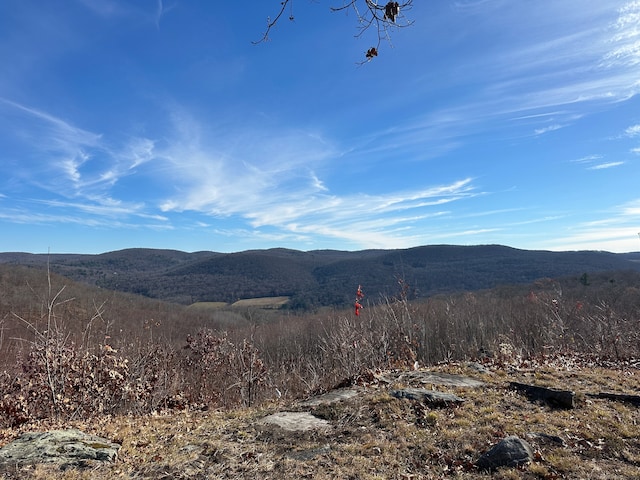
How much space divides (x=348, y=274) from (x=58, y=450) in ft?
447

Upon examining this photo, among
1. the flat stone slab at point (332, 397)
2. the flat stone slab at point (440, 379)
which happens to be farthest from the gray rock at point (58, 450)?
the flat stone slab at point (440, 379)

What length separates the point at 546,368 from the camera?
33.1 ft

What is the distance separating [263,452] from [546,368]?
7559 millimetres

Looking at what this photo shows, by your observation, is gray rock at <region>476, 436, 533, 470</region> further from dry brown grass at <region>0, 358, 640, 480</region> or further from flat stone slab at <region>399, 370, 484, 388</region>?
flat stone slab at <region>399, 370, 484, 388</region>

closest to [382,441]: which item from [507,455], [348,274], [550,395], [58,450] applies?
[507,455]

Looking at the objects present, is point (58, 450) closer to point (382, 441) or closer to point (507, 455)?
point (382, 441)

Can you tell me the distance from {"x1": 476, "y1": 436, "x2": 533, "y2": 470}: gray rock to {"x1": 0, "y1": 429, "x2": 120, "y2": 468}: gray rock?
17.7 feet

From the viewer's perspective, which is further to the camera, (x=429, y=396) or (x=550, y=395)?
(x=429, y=396)

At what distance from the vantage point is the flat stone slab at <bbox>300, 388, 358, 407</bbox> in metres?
8.27

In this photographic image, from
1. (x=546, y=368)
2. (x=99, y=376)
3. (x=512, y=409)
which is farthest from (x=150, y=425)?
(x=546, y=368)

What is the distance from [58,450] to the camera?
6.05 m

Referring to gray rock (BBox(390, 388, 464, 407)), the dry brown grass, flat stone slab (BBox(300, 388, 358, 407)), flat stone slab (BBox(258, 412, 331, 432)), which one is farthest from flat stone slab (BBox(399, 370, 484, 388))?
flat stone slab (BBox(258, 412, 331, 432))

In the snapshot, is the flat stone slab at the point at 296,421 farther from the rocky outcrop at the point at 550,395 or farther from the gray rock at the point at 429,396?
the rocky outcrop at the point at 550,395

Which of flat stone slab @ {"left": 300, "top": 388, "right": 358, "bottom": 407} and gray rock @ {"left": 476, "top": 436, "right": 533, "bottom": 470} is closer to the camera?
gray rock @ {"left": 476, "top": 436, "right": 533, "bottom": 470}
